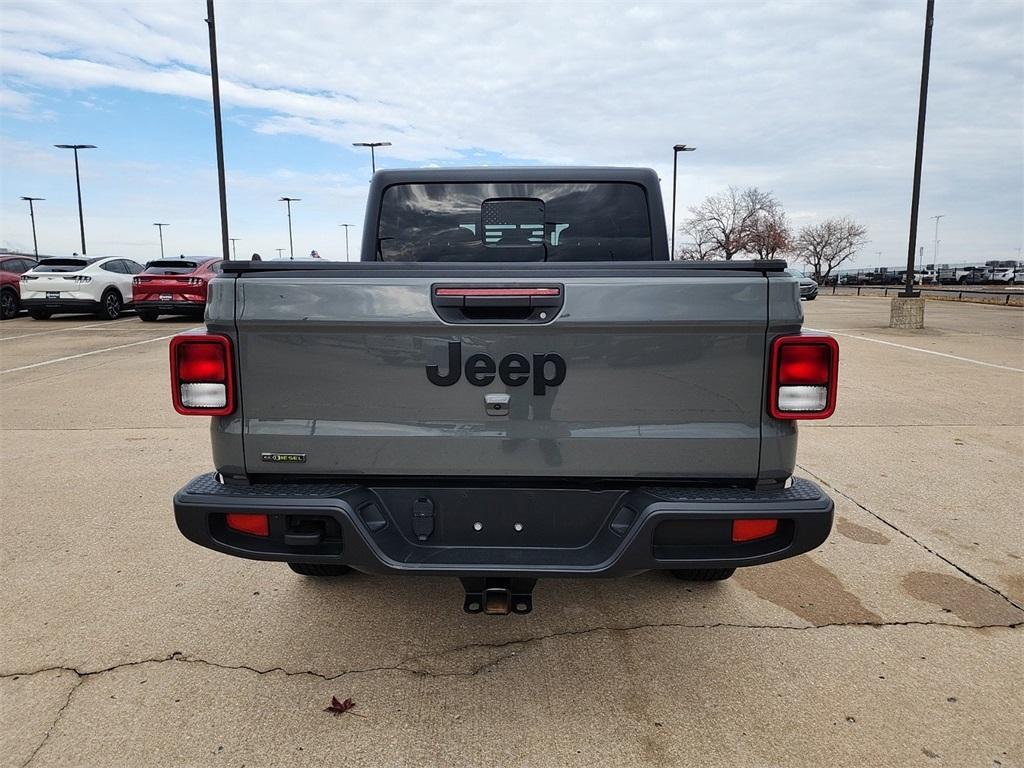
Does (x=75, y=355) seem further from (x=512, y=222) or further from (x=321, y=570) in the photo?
(x=512, y=222)

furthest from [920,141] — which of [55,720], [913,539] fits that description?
[55,720]

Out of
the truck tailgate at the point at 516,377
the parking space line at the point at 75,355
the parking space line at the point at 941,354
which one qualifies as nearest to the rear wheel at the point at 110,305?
the parking space line at the point at 75,355

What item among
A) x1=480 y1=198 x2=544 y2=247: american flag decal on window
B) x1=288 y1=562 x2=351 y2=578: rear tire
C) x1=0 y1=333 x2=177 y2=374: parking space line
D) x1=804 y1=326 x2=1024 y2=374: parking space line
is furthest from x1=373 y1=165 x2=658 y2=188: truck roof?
x1=0 y1=333 x2=177 y2=374: parking space line

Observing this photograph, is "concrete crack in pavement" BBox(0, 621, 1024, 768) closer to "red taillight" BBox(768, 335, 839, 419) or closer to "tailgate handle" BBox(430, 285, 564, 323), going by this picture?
"red taillight" BBox(768, 335, 839, 419)

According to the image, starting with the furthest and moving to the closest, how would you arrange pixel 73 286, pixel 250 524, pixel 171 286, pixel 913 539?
pixel 73 286 < pixel 171 286 < pixel 913 539 < pixel 250 524

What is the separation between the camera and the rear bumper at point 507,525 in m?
2.21

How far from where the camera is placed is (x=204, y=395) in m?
2.32

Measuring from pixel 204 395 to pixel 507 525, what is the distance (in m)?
1.12

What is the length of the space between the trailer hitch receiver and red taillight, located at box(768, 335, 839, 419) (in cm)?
105

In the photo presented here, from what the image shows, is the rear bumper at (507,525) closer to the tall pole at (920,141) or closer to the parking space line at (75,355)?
the parking space line at (75,355)

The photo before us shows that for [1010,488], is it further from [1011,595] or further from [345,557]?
[345,557]

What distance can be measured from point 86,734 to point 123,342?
1248 cm

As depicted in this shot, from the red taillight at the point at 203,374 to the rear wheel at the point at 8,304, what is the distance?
19466 millimetres

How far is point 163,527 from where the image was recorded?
13.5 feet
